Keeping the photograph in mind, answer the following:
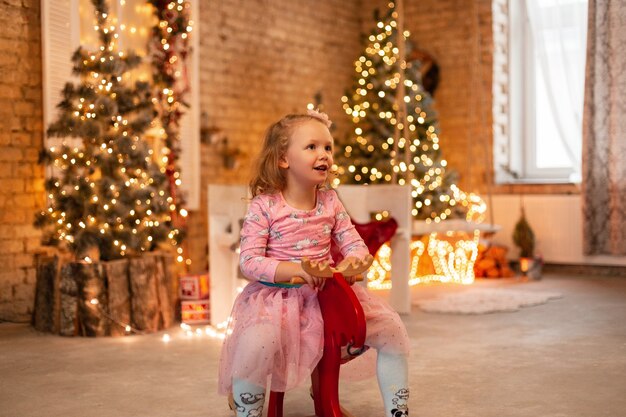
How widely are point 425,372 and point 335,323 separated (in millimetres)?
1300

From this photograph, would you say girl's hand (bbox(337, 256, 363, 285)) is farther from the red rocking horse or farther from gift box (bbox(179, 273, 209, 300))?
gift box (bbox(179, 273, 209, 300))

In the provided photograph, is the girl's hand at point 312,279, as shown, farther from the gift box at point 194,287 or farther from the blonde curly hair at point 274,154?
the gift box at point 194,287

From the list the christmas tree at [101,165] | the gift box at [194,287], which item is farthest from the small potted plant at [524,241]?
the christmas tree at [101,165]

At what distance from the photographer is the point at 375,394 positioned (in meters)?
3.31

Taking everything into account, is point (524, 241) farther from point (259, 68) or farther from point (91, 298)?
point (91, 298)

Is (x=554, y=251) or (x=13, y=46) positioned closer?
(x=13, y=46)

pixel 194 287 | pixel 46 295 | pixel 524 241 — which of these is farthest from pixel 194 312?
pixel 524 241

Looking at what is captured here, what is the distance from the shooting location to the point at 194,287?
515 cm

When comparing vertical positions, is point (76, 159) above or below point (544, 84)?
below

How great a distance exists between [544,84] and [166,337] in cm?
460

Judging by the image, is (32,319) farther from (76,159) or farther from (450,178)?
(450,178)

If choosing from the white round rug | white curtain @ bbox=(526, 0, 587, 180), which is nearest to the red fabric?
the white round rug

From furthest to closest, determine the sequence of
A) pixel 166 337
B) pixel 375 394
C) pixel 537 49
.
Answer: pixel 537 49
pixel 166 337
pixel 375 394

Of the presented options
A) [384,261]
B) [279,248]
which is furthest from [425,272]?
[279,248]
